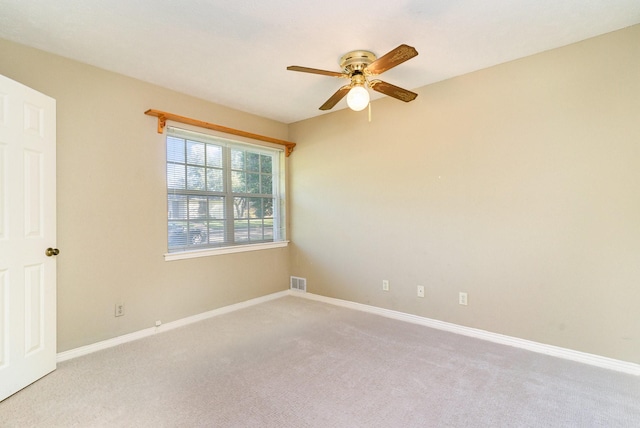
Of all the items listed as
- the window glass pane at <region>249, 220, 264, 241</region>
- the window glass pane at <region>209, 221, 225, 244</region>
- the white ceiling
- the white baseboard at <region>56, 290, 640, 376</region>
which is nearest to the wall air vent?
the white baseboard at <region>56, 290, 640, 376</region>

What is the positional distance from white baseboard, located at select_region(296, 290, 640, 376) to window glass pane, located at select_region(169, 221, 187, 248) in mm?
2019

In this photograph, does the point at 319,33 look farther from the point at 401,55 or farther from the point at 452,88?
the point at 452,88

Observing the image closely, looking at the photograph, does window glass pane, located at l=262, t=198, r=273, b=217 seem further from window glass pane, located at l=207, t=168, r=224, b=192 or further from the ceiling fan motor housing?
the ceiling fan motor housing

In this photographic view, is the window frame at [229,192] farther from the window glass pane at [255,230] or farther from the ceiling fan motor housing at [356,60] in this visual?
the ceiling fan motor housing at [356,60]

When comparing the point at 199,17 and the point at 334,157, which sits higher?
the point at 199,17

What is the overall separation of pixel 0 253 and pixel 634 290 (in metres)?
4.32

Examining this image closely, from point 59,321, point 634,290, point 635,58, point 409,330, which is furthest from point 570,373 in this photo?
point 59,321

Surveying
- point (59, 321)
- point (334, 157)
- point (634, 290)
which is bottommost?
point (59, 321)

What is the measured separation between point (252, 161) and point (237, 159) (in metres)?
0.25

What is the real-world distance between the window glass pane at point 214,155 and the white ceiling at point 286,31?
886mm

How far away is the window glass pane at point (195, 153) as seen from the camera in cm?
341

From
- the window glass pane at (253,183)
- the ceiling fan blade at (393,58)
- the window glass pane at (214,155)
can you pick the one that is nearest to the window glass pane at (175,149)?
the window glass pane at (214,155)

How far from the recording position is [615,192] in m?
2.27

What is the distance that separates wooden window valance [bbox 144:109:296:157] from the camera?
10.1ft
